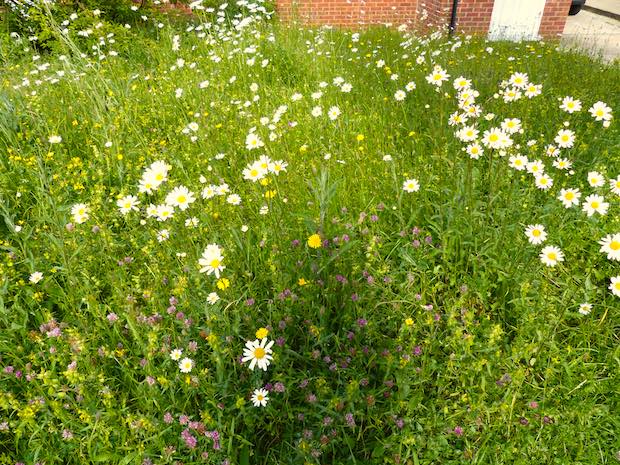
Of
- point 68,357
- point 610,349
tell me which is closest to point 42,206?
point 68,357

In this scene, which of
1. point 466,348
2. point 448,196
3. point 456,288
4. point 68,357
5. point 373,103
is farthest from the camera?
point 373,103

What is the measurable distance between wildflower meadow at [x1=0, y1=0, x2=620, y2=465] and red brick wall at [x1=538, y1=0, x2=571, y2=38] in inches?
256

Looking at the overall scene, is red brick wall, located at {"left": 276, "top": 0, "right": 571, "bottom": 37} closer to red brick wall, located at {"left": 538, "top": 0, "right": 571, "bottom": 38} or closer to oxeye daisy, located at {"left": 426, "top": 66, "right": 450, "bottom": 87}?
red brick wall, located at {"left": 538, "top": 0, "right": 571, "bottom": 38}

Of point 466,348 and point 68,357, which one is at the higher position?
point 466,348

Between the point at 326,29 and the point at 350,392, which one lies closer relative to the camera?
the point at 350,392

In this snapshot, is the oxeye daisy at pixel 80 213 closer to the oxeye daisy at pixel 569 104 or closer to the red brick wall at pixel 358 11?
the oxeye daisy at pixel 569 104

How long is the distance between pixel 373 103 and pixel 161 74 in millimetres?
2358

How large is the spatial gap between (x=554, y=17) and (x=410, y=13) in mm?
2859

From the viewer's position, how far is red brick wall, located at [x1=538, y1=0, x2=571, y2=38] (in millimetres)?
8109

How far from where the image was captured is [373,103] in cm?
358

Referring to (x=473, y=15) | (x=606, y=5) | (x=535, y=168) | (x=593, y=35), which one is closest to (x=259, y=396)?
(x=535, y=168)

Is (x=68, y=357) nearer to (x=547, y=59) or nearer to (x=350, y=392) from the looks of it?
(x=350, y=392)

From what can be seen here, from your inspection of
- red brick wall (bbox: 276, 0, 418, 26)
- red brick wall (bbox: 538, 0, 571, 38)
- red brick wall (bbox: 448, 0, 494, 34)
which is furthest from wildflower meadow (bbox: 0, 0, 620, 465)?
red brick wall (bbox: 276, 0, 418, 26)

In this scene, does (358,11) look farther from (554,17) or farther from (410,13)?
(554,17)
